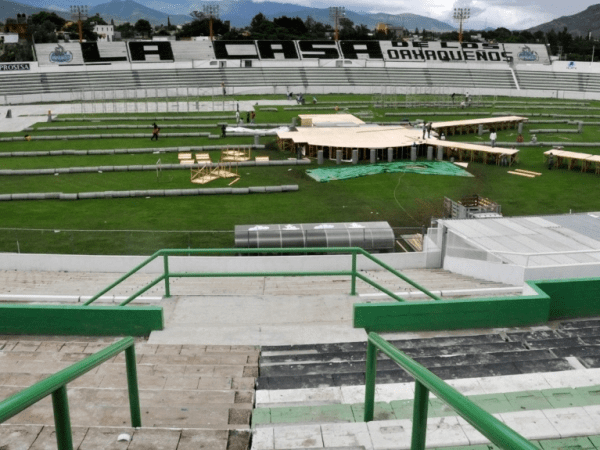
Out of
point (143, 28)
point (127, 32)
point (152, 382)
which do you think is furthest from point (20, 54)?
point (152, 382)

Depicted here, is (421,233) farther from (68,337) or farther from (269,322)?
(68,337)

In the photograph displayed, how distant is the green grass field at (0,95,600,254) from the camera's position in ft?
57.8

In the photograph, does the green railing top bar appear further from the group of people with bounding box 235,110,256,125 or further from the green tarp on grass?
the group of people with bounding box 235,110,256,125

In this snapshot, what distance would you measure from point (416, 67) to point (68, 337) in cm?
6251

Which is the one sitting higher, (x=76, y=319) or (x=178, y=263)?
(x=76, y=319)

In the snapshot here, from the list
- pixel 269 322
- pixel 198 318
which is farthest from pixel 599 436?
pixel 198 318

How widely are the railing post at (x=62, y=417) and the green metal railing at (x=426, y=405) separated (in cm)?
216

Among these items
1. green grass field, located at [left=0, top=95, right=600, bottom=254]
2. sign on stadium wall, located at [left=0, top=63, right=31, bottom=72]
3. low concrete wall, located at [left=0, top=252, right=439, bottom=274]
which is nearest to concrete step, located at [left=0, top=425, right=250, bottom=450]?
low concrete wall, located at [left=0, top=252, right=439, bottom=274]

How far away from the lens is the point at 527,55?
70562 mm

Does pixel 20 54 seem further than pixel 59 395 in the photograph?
Yes

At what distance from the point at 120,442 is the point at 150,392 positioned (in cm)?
165

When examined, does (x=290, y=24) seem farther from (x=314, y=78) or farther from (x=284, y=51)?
(x=314, y=78)

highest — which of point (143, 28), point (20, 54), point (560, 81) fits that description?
point (143, 28)

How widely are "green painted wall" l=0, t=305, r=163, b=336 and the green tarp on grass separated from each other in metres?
18.5
